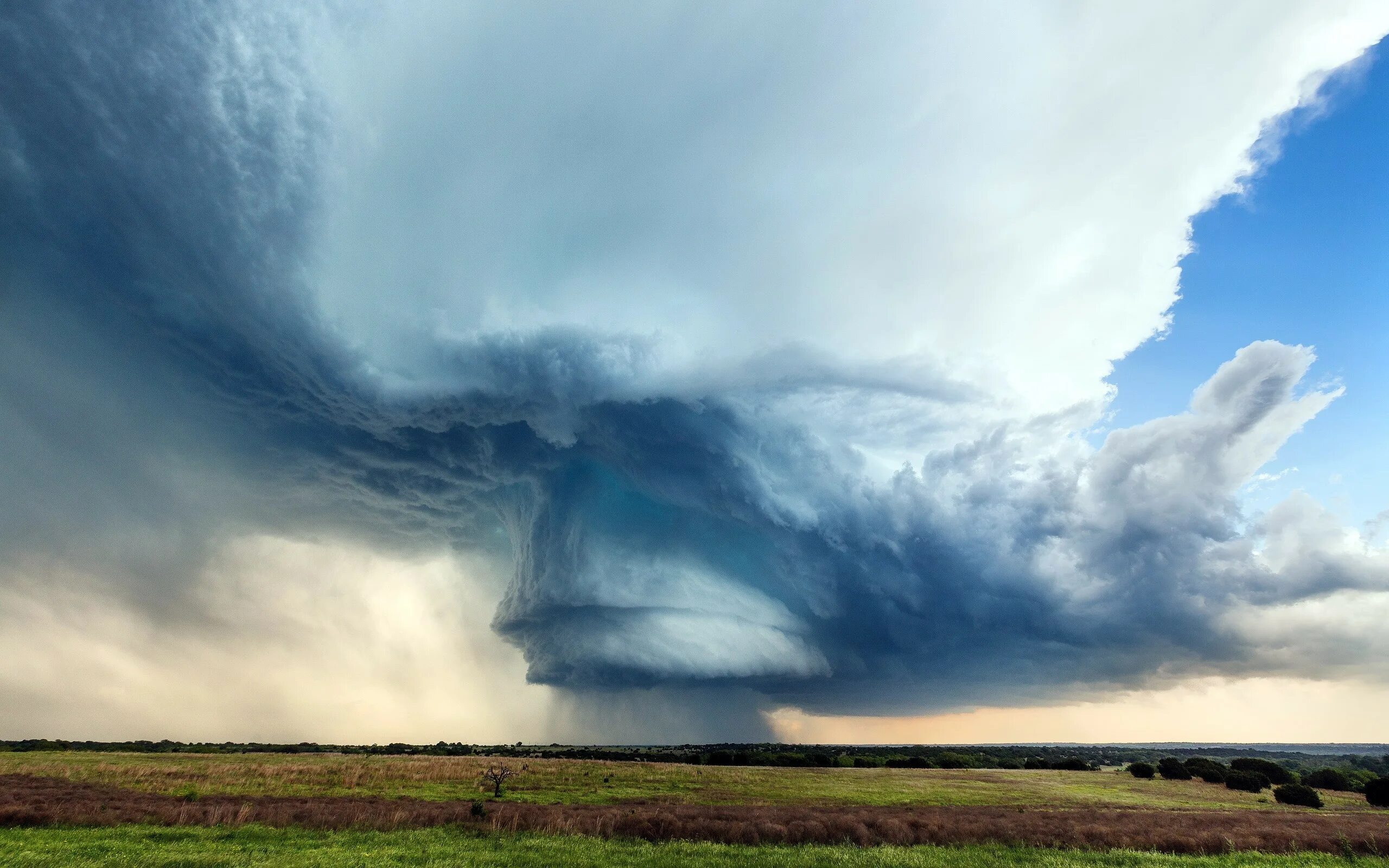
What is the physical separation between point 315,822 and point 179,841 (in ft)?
22.9

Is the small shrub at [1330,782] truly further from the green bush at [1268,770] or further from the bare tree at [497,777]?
the bare tree at [497,777]

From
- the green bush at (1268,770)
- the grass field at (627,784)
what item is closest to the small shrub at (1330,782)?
the green bush at (1268,770)

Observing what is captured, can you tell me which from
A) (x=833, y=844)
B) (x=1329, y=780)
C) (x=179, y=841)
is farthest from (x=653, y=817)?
(x=1329, y=780)

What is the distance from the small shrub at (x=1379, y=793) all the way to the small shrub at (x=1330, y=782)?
23617 millimetres

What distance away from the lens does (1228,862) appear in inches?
1405

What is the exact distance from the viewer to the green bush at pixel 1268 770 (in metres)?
102

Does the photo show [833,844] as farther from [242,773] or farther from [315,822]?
[242,773]

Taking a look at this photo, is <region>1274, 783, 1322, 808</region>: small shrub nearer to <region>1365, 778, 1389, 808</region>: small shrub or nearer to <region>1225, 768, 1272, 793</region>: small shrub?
<region>1365, 778, 1389, 808</region>: small shrub

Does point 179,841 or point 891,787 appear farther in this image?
point 891,787

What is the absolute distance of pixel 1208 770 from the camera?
117m

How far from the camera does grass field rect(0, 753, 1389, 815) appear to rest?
59938 millimetres

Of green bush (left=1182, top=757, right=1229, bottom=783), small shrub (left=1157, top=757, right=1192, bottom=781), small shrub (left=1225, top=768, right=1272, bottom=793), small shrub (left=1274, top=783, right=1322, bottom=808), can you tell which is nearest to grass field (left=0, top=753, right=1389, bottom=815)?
small shrub (left=1225, top=768, right=1272, bottom=793)

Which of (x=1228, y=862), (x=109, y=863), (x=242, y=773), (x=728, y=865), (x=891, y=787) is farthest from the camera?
(x=891, y=787)

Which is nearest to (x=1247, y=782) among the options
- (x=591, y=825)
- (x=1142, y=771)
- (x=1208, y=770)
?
(x=1208, y=770)
